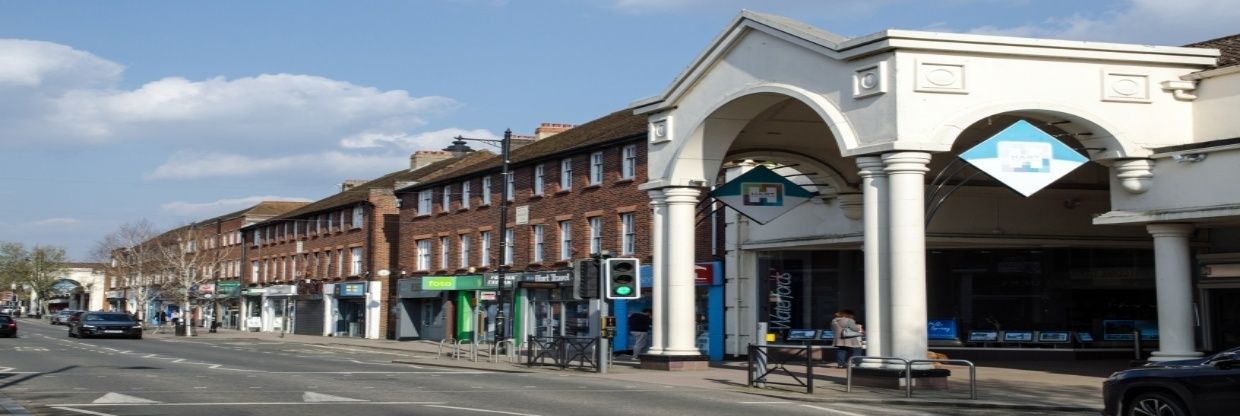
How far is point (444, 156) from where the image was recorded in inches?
2655

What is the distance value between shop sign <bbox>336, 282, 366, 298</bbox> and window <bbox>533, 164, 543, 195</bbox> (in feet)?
52.9

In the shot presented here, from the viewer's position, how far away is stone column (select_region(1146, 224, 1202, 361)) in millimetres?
21516

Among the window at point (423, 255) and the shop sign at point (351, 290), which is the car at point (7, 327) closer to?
the shop sign at point (351, 290)

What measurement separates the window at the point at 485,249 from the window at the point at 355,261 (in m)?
12.9

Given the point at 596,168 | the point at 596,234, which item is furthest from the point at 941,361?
the point at 596,168

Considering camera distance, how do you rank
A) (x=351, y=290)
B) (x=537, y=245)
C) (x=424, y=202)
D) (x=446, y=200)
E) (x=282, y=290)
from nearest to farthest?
(x=537, y=245) → (x=446, y=200) → (x=424, y=202) → (x=351, y=290) → (x=282, y=290)

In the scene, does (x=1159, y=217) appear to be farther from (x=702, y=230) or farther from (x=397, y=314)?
(x=397, y=314)

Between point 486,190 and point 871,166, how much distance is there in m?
26.8

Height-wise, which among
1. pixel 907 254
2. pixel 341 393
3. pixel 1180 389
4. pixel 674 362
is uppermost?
pixel 907 254

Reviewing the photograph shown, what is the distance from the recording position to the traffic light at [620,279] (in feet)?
83.3

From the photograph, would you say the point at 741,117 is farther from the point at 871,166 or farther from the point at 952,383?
the point at 952,383

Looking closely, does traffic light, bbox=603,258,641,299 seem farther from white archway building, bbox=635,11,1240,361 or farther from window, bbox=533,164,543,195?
window, bbox=533,164,543,195

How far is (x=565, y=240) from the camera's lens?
1609 inches

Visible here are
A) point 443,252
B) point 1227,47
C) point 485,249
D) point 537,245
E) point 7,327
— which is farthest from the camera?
point 7,327
